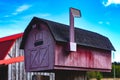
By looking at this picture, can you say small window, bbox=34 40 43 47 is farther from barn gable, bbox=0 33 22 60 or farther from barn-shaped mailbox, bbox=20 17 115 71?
barn gable, bbox=0 33 22 60

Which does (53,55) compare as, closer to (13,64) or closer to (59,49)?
(59,49)

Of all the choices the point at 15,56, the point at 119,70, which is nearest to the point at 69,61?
the point at 15,56

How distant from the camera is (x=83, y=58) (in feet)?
53.5

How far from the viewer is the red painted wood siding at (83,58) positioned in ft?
49.2

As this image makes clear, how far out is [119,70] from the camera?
5491 cm

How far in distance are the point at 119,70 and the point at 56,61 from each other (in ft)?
135

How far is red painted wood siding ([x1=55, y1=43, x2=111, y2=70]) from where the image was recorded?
15.0m

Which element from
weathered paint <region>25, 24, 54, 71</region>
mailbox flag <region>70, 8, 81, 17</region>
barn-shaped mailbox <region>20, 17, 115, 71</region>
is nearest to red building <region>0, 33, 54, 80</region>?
weathered paint <region>25, 24, 54, 71</region>

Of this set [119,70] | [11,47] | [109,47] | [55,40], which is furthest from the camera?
[119,70]

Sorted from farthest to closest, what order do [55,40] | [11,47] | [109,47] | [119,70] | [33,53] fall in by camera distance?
1. [119,70]
2. [11,47]
3. [109,47]
4. [33,53]
5. [55,40]

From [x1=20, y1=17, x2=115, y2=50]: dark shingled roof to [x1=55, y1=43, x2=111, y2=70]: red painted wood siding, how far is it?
0.27 metres

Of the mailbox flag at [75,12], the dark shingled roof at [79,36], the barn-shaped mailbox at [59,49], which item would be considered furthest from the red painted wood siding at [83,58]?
the mailbox flag at [75,12]

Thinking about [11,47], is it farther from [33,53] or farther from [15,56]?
[33,53]

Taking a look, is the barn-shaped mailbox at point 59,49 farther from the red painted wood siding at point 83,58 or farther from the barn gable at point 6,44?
the barn gable at point 6,44
